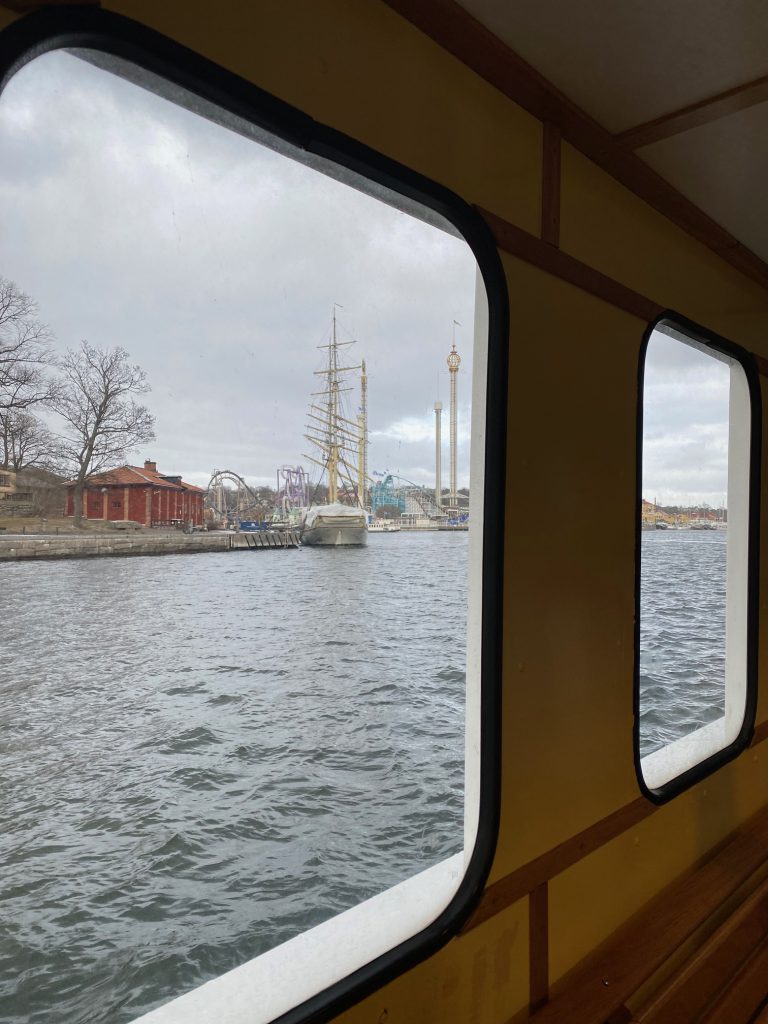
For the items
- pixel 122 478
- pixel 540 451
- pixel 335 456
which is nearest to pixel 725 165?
pixel 540 451

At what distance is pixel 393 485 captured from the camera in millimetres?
15320

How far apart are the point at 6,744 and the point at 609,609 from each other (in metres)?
15.4

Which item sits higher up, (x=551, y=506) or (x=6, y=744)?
(x=551, y=506)

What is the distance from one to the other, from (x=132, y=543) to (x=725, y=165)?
8.77m

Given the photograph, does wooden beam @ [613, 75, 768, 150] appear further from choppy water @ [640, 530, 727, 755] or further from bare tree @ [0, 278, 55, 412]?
choppy water @ [640, 530, 727, 755]

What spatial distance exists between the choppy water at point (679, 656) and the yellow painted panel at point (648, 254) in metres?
4.62

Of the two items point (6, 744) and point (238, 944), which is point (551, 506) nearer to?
point (238, 944)

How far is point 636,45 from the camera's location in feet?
3.90

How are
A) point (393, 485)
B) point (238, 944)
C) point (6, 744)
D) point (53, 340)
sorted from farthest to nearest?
point (393, 485)
point (6, 744)
point (238, 944)
point (53, 340)

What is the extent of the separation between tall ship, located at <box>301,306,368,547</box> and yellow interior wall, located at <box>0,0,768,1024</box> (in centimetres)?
534

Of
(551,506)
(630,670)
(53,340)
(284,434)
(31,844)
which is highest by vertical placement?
(284,434)

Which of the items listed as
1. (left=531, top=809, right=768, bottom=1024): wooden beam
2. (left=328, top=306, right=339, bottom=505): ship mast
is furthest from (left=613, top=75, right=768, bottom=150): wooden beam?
(left=328, top=306, right=339, bottom=505): ship mast

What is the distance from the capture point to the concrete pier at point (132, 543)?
544 centimetres

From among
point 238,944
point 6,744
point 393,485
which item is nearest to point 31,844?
point 6,744
